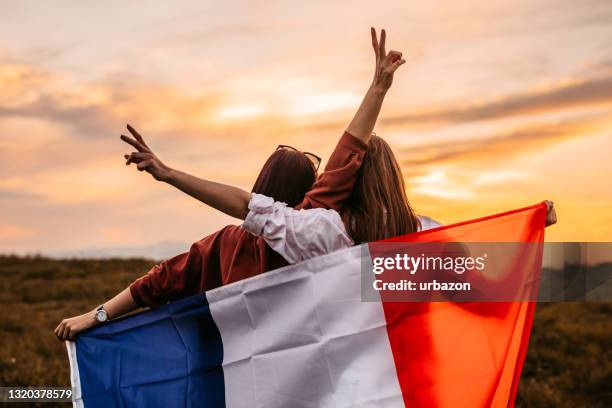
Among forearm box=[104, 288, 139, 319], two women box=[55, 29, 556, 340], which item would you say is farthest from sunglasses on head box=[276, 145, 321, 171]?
forearm box=[104, 288, 139, 319]

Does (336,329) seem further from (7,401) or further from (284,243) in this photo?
(7,401)

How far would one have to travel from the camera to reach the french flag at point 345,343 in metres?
4.33

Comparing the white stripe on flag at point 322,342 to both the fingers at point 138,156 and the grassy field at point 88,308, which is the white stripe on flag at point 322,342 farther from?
the grassy field at point 88,308

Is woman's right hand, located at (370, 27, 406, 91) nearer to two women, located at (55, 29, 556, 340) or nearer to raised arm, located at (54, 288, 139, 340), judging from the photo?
two women, located at (55, 29, 556, 340)

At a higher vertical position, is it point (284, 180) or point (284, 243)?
point (284, 180)

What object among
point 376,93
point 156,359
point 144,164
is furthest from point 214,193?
point 156,359

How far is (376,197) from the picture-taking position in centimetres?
422

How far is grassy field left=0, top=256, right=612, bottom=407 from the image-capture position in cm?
1062

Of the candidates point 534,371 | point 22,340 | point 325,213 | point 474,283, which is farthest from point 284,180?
point 22,340

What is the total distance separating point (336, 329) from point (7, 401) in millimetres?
7007

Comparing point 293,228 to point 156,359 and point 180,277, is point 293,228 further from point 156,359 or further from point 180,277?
point 156,359

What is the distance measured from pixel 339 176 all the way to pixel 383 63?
642 millimetres

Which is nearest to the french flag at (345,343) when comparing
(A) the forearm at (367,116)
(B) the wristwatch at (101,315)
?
(B) the wristwatch at (101,315)

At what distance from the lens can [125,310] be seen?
489 centimetres
